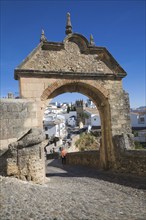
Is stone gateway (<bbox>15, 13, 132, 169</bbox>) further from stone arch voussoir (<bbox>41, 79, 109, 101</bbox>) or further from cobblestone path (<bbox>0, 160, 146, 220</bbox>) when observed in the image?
cobblestone path (<bbox>0, 160, 146, 220</bbox>)

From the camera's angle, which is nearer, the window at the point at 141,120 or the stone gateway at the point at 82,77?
the stone gateway at the point at 82,77

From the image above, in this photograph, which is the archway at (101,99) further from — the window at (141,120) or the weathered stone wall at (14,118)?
the window at (141,120)

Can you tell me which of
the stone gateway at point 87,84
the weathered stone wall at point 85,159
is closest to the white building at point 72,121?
the weathered stone wall at point 85,159

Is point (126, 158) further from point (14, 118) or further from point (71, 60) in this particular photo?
point (14, 118)

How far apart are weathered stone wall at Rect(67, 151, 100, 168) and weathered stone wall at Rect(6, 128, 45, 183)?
5.73 metres

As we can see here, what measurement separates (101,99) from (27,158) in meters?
5.22

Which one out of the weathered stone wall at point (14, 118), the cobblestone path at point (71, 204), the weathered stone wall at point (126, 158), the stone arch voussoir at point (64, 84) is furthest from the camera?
the stone arch voussoir at point (64, 84)

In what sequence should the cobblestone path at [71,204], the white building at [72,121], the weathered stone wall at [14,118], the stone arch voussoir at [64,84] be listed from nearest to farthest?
the cobblestone path at [71,204], the weathered stone wall at [14,118], the stone arch voussoir at [64,84], the white building at [72,121]

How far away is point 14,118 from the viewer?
796 centimetres

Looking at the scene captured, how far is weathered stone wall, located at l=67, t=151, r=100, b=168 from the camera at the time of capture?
44.3 ft

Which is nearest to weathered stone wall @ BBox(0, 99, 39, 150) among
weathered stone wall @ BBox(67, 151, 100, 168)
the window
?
weathered stone wall @ BBox(67, 151, 100, 168)

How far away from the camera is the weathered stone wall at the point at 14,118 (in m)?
7.67

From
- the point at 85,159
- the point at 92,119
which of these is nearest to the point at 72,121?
the point at 92,119

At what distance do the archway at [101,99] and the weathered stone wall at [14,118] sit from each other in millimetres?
2498
